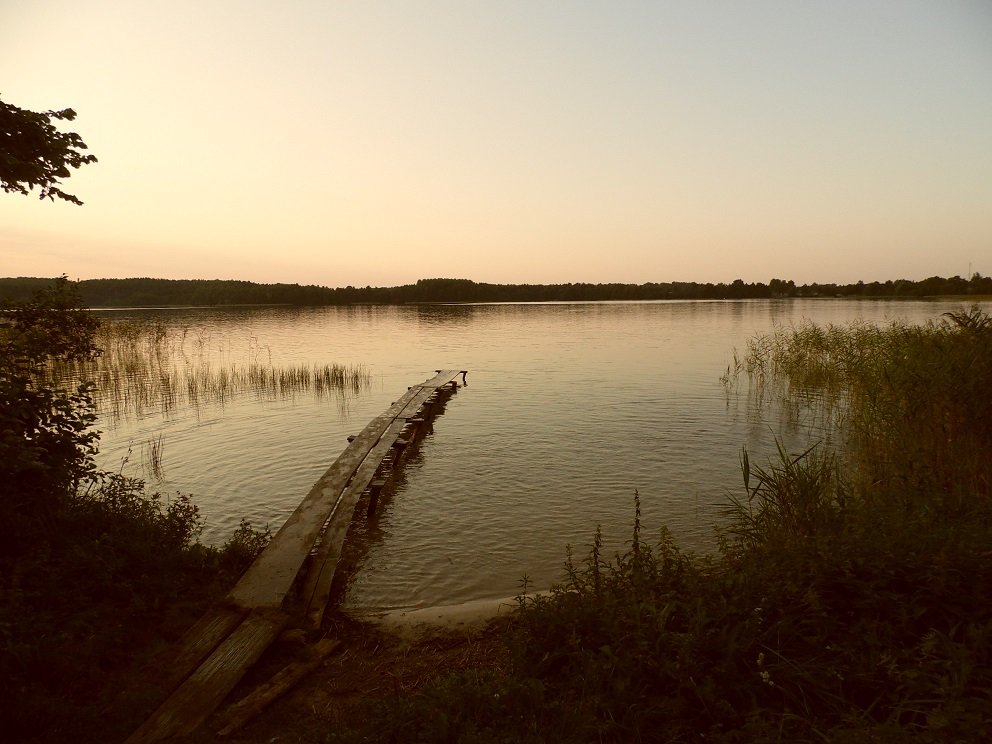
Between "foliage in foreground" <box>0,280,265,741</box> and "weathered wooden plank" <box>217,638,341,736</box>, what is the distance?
856 millimetres

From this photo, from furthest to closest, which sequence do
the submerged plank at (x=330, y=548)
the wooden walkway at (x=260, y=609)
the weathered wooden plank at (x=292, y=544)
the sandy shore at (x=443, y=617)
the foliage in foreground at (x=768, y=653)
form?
the submerged plank at (x=330, y=548), the weathered wooden plank at (x=292, y=544), the sandy shore at (x=443, y=617), the wooden walkway at (x=260, y=609), the foliage in foreground at (x=768, y=653)

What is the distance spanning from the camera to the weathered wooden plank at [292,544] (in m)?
6.59

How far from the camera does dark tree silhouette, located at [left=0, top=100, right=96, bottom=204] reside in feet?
18.7

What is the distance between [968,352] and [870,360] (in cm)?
737

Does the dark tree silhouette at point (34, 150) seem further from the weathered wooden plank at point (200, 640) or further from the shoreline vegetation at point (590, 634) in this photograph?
the weathered wooden plank at point (200, 640)

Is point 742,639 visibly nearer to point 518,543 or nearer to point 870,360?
point 518,543

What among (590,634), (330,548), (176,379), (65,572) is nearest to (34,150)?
(65,572)

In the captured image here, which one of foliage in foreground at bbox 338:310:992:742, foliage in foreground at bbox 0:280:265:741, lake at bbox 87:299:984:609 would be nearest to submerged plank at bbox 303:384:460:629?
lake at bbox 87:299:984:609

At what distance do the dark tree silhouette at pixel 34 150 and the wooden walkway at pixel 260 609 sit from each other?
5031 mm

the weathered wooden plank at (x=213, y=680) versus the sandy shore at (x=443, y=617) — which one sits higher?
the weathered wooden plank at (x=213, y=680)

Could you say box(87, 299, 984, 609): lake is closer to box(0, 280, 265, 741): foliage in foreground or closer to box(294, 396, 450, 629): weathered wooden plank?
box(294, 396, 450, 629): weathered wooden plank

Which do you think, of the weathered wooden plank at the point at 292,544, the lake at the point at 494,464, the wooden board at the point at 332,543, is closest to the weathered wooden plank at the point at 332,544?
the wooden board at the point at 332,543

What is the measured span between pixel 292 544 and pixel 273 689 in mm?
3049

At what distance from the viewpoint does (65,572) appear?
19.6 ft
